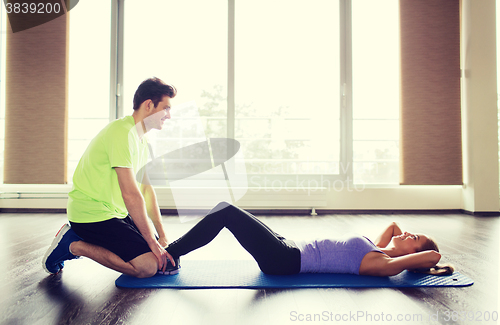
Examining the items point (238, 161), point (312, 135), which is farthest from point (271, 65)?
point (238, 161)

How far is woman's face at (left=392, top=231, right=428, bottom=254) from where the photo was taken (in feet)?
5.05

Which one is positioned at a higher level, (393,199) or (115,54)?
(115,54)

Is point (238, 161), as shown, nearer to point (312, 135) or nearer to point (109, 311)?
point (312, 135)

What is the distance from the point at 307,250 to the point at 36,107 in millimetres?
4196

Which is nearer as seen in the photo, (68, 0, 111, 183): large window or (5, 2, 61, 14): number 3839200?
(5, 2, 61, 14): number 3839200

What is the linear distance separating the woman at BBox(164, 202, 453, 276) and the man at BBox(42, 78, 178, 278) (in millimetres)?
163

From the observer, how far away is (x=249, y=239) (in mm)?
1450

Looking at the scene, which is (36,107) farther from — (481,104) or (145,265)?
(481,104)

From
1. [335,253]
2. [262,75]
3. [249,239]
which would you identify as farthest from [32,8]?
[335,253]

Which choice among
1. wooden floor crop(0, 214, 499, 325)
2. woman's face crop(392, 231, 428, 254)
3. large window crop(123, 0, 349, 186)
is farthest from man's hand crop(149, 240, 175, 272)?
large window crop(123, 0, 349, 186)

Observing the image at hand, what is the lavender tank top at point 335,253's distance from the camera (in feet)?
4.95

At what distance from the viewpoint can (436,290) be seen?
56.6 inches

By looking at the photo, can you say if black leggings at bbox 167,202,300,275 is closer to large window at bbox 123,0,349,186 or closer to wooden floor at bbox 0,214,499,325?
wooden floor at bbox 0,214,499,325

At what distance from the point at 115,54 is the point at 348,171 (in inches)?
143
